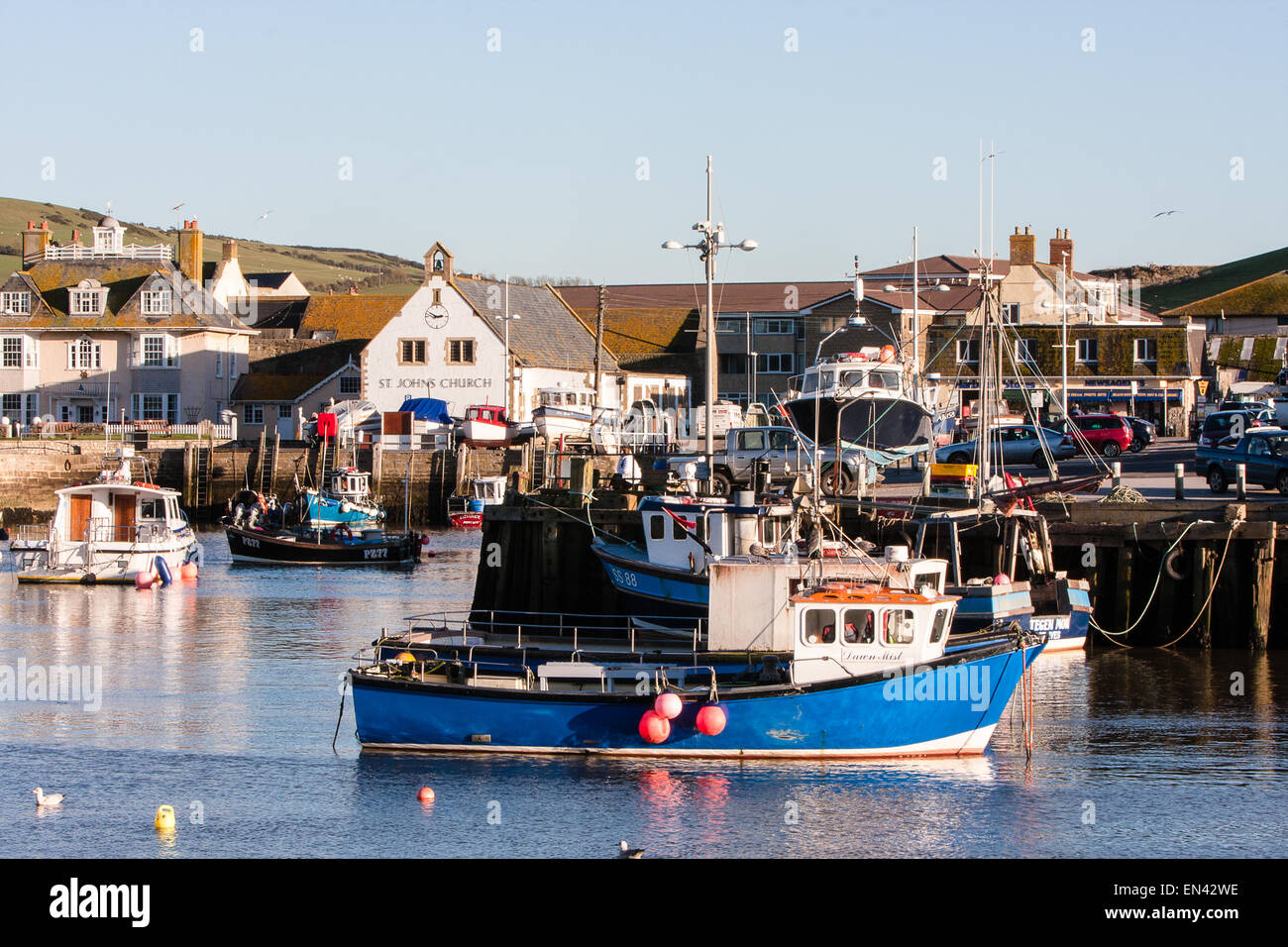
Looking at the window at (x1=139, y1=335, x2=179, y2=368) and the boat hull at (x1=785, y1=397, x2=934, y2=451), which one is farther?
the window at (x1=139, y1=335, x2=179, y2=368)

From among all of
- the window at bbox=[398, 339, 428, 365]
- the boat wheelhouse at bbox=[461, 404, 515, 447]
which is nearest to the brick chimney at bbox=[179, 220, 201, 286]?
the window at bbox=[398, 339, 428, 365]

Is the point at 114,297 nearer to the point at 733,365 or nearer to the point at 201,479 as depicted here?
the point at 201,479

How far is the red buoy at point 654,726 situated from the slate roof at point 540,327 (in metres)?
52.8

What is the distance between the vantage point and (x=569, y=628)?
23.8 metres

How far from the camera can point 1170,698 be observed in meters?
26.7

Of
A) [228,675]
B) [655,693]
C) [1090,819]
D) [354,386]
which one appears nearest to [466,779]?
[655,693]

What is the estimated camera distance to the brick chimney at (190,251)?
83.3 m

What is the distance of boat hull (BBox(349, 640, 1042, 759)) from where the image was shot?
835 inches

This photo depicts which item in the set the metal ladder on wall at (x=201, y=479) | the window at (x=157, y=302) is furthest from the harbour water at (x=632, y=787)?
the window at (x=157, y=302)

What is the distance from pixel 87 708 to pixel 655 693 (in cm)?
1099

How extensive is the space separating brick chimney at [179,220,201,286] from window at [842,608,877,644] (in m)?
68.6

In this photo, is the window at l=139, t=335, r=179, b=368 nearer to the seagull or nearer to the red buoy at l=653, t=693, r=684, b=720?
the seagull
